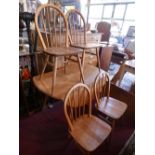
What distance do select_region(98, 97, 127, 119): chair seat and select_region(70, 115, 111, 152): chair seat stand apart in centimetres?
18

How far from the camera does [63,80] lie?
1849 mm

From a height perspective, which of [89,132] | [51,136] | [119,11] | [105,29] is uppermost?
[119,11]

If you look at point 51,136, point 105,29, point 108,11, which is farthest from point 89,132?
point 108,11

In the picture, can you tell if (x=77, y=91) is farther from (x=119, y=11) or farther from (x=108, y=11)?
(x=108, y=11)

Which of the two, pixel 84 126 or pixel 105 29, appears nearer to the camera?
pixel 84 126

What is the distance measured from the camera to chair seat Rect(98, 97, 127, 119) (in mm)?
1616

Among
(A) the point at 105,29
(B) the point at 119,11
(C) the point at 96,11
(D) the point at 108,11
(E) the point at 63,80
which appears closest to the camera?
(E) the point at 63,80

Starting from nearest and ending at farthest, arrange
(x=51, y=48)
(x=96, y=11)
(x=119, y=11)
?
(x=51, y=48) < (x=119, y=11) < (x=96, y=11)

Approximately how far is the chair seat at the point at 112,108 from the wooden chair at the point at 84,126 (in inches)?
6.5

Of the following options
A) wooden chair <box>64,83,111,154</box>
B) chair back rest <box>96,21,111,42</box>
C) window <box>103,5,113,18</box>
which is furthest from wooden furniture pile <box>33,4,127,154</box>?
window <box>103,5,113,18</box>

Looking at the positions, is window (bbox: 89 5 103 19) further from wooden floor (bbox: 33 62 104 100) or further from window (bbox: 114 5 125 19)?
wooden floor (bbox: 33 62 104 100)

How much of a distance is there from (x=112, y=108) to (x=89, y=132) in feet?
1.57
